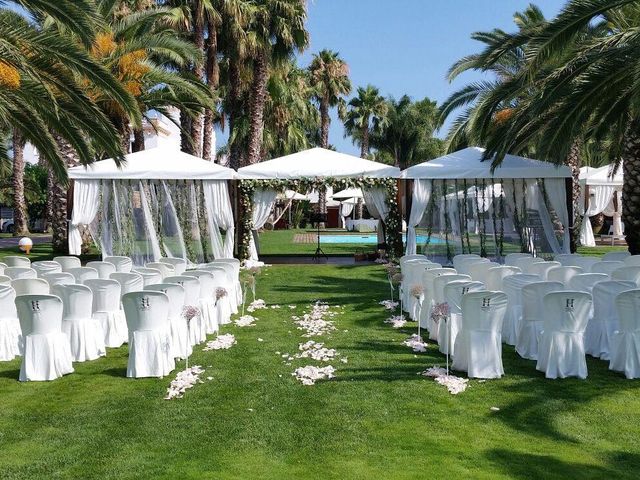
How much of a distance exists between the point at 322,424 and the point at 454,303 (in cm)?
284

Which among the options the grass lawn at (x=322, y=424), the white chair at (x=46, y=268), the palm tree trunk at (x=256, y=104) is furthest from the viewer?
the palm tree trunk at (x=256, y=104)

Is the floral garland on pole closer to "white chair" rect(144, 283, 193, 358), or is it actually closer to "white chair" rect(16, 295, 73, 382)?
"white chair" rect(144, 283, 193, 358)

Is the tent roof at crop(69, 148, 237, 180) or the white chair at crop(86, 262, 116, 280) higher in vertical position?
the tent roof at crop(69, 148, 237, 180)

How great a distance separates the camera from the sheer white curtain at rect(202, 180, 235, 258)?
667 inches

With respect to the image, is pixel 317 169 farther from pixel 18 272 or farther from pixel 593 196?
pixel 593 196

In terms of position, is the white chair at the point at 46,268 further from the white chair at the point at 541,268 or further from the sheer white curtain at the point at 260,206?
the white chair at the point at 541,268

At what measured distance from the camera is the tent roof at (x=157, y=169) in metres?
16.2

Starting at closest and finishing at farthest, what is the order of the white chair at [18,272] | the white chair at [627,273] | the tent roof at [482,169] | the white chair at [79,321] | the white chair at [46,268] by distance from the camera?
the white chair at [79,321] → the white chair at [627,273] → the white chair at [18,272] → the white chair at [46,268] → the tent roof at [482,169]

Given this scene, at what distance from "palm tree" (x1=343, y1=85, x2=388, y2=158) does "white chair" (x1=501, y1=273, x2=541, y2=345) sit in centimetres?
4456

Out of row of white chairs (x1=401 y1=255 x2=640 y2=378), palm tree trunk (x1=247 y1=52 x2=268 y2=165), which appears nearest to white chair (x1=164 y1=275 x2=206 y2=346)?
row of white chairs (x1=401 y1=255 x2=640 y2=378)

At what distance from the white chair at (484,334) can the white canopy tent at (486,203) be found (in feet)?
30.5

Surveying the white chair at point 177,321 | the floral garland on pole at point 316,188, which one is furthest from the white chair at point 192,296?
the floral garland on pole at point 316,188

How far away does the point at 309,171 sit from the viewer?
16938 mm

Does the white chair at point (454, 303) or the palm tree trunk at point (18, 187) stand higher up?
the palm tree trunk at point (18, 187)
